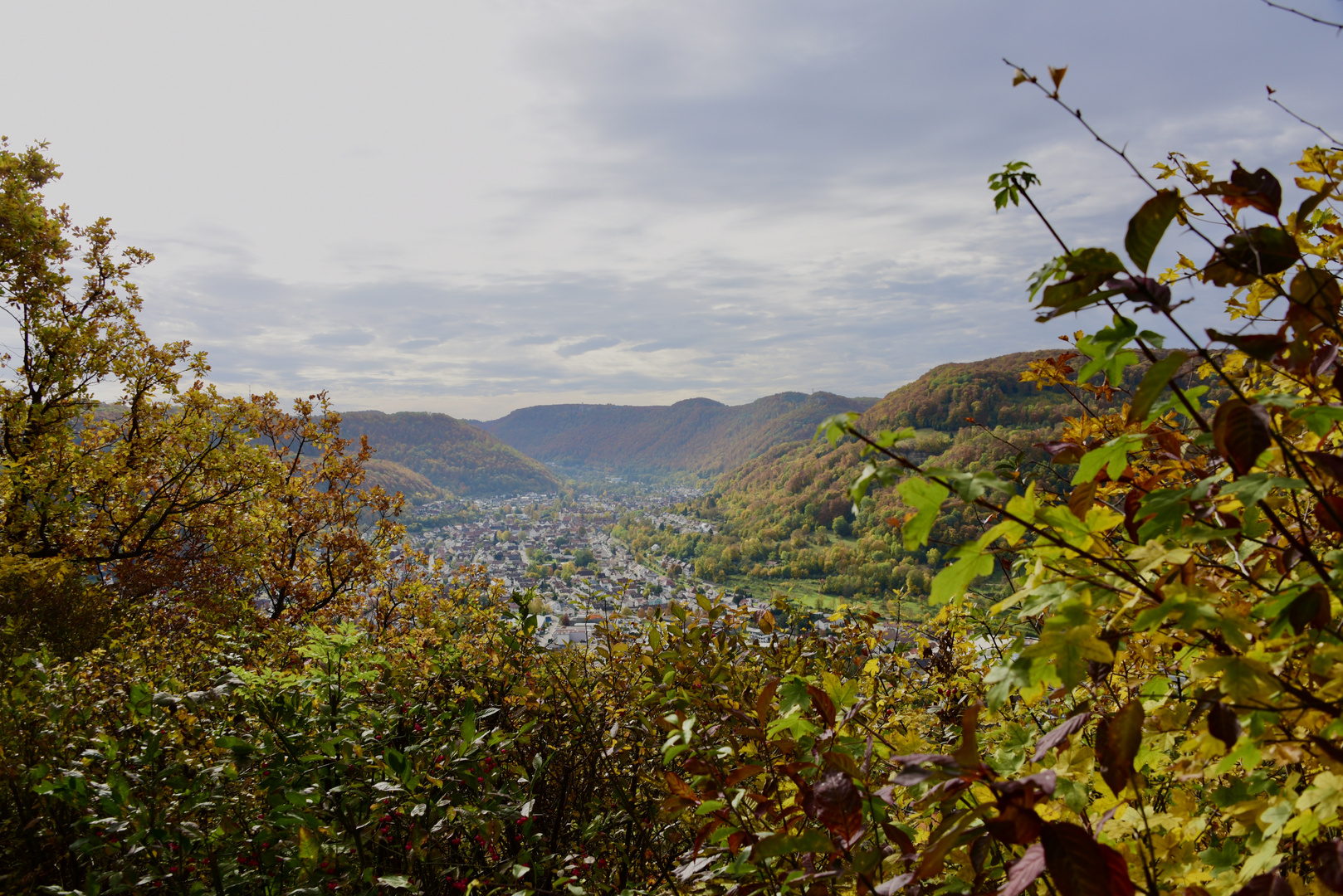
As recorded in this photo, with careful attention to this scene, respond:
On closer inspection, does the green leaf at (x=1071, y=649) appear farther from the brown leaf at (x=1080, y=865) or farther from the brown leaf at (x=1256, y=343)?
the brown leaf at (x=1256, y=343)

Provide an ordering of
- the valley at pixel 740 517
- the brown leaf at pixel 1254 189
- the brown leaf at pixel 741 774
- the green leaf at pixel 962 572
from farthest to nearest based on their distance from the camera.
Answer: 1. the valley at pixel 740 517
2. the brown leaf at pixel 741 774
3. the brown leaf at pixel 1254 189
4. the green leaf at pixel 962 572

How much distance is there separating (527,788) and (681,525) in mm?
83348

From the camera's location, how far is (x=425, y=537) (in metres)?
73.7

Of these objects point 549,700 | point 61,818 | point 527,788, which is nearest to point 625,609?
point 549,700

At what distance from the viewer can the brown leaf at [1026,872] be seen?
0.72 meters

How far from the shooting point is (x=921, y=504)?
2.92 ft

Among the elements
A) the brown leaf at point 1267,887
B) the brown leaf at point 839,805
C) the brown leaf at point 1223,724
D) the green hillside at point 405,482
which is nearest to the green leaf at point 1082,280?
the brown leaf at point 1223,724

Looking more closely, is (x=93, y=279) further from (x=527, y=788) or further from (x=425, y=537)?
(x=425, y=537)

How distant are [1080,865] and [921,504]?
49cm

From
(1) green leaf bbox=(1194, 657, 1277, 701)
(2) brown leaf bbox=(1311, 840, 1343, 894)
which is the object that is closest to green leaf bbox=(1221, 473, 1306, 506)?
(1) green leaf bbox=(1194, 657, 1277, 701)

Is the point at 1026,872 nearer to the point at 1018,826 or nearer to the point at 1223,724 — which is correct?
the point at 1018,826

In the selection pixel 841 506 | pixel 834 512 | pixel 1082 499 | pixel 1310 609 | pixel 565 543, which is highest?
pixel 1082 499

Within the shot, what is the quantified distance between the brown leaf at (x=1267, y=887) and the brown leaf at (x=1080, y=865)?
22 cm

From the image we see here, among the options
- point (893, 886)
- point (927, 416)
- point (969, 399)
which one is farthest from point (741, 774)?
point (927, 416)
